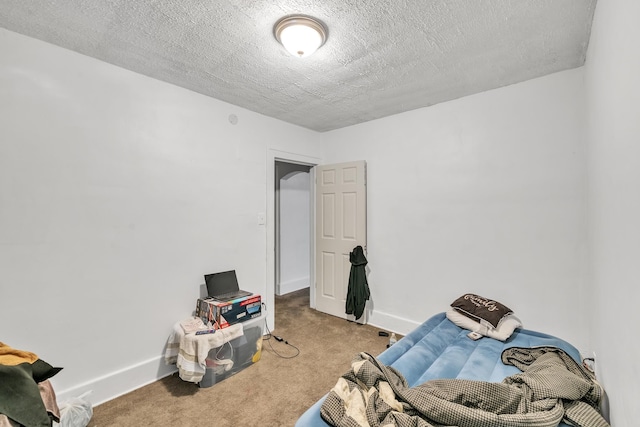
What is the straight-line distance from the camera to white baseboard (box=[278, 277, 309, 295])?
15.5 feet

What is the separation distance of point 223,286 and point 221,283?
34mm

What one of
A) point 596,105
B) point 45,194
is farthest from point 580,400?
point 45,194

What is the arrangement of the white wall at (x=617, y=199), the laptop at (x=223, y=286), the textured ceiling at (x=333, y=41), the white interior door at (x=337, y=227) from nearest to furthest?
the white wall at (x=617, y=199) < the textured ceiling at (x=333, y=41) < the laptop at (x=223, y=286) < the white interior door at (x=337, y=227)

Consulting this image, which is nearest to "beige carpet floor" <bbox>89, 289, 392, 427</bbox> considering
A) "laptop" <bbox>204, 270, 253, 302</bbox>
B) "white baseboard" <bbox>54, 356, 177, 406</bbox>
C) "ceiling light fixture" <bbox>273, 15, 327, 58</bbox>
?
"white baseboard" <bbox>54, 356, 177, 406</bbox>

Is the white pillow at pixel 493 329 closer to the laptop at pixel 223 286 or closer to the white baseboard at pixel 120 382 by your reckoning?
the laptop at pixel 223 286

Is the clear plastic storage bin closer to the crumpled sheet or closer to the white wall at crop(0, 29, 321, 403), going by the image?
the white wall at crop(0, 29, 321, 403)

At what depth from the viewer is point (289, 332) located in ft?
10.5

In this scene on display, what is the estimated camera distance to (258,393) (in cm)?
214

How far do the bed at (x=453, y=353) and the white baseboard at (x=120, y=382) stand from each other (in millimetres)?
1624

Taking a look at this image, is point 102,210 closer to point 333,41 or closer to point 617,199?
point 333,41

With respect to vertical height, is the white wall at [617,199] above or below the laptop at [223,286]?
above

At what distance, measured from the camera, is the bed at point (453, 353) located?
1.72 metres

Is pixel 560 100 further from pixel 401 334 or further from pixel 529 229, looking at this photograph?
pixel 401 334

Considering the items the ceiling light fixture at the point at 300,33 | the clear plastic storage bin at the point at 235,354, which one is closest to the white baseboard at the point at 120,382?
the clear plastic storage bin at the point at 235,354
